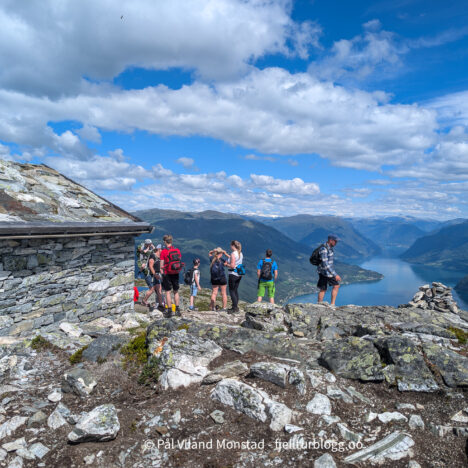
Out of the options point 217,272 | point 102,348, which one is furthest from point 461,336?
point 102,348

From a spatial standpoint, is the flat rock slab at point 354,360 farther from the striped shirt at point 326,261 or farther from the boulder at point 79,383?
the striped shirt at point 326,261

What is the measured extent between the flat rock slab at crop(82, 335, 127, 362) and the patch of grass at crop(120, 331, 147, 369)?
0.73ft

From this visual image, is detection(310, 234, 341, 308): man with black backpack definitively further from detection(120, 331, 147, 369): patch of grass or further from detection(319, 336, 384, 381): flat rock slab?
detection(120, 331, 147, 369): patch of grass

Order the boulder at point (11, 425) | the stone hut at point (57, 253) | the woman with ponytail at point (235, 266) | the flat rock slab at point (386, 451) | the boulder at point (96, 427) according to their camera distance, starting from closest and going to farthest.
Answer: the flat rock slab at point (386, 451), the boulder at point (96, 427), the boulder at point (11, 425), the stone hut at point (57, 253), the woman with ponytail at point (235, 266)

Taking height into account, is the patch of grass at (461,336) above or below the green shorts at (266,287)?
below

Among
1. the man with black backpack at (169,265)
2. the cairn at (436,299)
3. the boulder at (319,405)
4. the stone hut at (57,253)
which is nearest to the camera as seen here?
the boulder at (319,405)

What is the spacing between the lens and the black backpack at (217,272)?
1188cm

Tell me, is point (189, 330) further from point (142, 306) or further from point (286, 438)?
point (142, 306)

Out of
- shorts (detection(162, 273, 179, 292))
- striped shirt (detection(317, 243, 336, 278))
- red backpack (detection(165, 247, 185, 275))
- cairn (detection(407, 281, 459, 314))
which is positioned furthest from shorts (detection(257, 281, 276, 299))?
cairn (detection(407, 281, 459, 314))

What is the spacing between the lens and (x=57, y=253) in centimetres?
945

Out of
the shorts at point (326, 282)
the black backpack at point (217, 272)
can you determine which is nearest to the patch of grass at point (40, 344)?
the black backpack at point (217, 272)

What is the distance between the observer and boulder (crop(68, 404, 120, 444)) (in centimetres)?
439

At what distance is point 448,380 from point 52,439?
6.87 m

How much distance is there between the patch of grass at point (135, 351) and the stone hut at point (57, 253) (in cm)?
409
